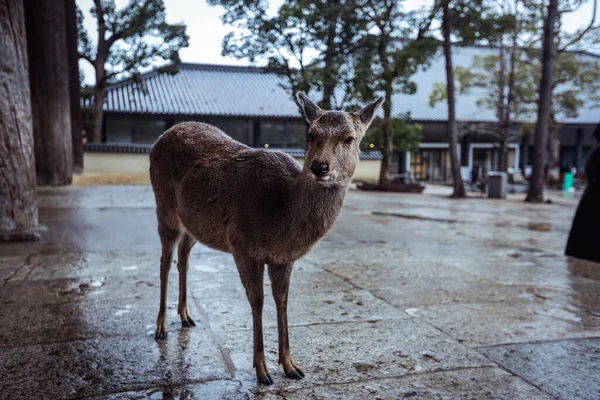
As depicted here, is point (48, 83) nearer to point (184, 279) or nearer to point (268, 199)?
point (184, 279)

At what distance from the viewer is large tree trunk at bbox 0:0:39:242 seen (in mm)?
5305

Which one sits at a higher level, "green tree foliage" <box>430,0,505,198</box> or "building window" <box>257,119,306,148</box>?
"green tree foliage" <box>430,0,505,198</box>

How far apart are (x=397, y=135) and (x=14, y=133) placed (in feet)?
45.0

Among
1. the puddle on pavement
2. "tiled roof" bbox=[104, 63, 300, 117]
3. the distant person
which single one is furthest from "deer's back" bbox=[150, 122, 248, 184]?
"tiled roof" bbox=[104, 63, 300, 117]

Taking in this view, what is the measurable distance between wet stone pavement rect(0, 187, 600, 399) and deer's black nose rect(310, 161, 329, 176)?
1008mm

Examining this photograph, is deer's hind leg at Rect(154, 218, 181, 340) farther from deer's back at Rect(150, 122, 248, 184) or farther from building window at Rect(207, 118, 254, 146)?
building window at Rect(207, 118, 254, 146)

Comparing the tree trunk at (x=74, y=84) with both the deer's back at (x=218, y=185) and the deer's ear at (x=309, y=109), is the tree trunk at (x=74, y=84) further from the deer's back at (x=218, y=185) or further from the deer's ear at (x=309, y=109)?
the deer's ear at (x=309, y=109)

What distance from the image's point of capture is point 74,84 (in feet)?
46.4

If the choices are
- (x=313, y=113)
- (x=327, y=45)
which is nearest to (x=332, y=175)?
(x=313, y=113)

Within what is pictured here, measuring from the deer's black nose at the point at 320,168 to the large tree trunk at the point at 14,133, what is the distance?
15.0ft

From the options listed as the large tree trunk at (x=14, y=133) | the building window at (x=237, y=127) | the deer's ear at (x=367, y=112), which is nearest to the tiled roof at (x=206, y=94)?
the building window at (x=237, y=127)

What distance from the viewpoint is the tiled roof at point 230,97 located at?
21.1 m

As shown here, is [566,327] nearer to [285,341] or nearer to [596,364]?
[596,364]

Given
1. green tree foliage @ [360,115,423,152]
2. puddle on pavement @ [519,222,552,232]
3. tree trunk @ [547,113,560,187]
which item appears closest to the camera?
puddle on pavement @ [519,222,552,232]
